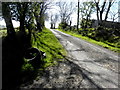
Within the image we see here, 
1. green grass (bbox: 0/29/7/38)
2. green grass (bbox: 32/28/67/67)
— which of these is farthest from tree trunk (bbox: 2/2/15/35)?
green grass (bbox: 32/28/67/67)

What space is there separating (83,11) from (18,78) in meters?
37.4

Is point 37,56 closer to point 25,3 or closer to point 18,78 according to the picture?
point 18,78

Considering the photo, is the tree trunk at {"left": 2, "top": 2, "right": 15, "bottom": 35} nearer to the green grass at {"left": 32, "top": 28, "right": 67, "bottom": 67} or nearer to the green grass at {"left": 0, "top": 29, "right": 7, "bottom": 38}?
the green grass at {"left": 0, "top": 29, "right": 7, "bottom": 38}

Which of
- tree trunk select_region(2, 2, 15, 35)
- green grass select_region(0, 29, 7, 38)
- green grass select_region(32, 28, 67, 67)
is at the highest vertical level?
tree trunk select_region(2, 2, 15, 35)

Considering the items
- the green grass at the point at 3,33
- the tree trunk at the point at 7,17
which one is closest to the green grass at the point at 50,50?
the tree trunk at the point at 7,17

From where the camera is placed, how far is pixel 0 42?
7039mm

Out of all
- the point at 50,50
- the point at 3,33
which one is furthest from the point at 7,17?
the point at 50,50

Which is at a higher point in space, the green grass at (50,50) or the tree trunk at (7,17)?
the tree trunk at (7,17)

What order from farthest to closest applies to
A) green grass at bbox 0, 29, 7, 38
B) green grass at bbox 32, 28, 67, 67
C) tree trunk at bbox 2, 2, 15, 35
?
1. green grass at bbox 0, 29, 7, 38
2. tree trunk at bbox 2, 2, 15, 35
3. green grass at bbox 32, 28, 67, 67

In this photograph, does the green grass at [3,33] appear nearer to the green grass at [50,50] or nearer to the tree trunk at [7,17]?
the tree trunk at [7,17]

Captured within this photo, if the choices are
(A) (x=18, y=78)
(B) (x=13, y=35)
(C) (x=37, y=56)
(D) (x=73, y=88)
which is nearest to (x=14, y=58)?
(C) (x=37, y=56)

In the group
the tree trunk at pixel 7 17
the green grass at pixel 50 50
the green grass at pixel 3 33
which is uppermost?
the tree trunk at pixel 7 17

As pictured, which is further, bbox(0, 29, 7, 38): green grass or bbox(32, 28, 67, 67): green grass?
bbox(0, 29, 7, 38): green grass

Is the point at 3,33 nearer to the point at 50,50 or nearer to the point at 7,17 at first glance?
the point at 7,17
